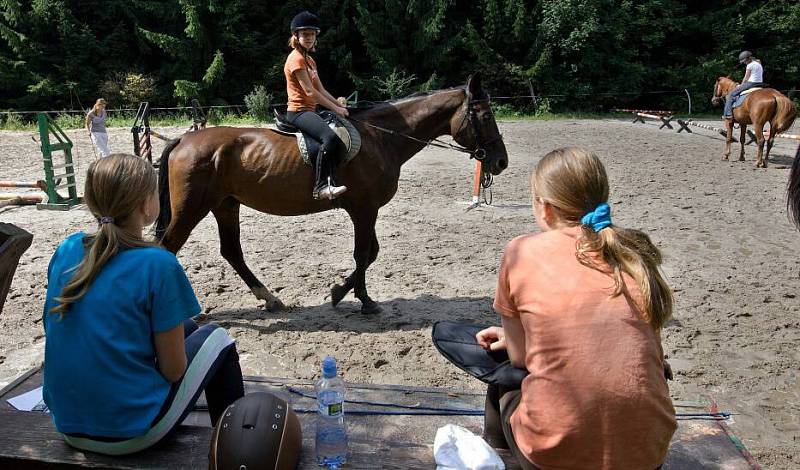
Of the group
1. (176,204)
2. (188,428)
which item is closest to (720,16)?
(176,204)

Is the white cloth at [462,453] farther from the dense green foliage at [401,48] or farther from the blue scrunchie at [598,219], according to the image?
the dense green foliage at [401,48]

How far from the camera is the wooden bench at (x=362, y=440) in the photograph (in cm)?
224

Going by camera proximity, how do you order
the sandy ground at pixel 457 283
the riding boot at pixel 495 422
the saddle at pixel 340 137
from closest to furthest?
the riding boot at pixel 495 422 → the sandy ground at pixel 457 283 → the saddle at pixel 340 137

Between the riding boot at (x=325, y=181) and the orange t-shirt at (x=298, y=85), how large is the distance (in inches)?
22.0

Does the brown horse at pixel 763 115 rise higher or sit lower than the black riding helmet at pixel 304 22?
lower

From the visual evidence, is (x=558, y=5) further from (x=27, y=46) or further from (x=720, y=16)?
(x=27, y=46)

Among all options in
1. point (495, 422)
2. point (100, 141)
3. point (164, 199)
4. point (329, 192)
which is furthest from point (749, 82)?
point (100, 141)

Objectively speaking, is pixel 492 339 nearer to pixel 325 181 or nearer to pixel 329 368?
pixel 329 368

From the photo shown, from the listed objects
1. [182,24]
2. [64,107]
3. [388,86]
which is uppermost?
[182,24]

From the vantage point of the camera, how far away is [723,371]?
4.36 m

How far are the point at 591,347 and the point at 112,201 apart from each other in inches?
68.9

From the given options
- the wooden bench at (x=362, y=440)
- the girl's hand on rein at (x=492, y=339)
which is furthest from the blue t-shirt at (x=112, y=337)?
the girl's hand on rein at (x=492, y=339)

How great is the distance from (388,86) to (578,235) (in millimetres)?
28640

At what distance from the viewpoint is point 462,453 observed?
2.15 metres
